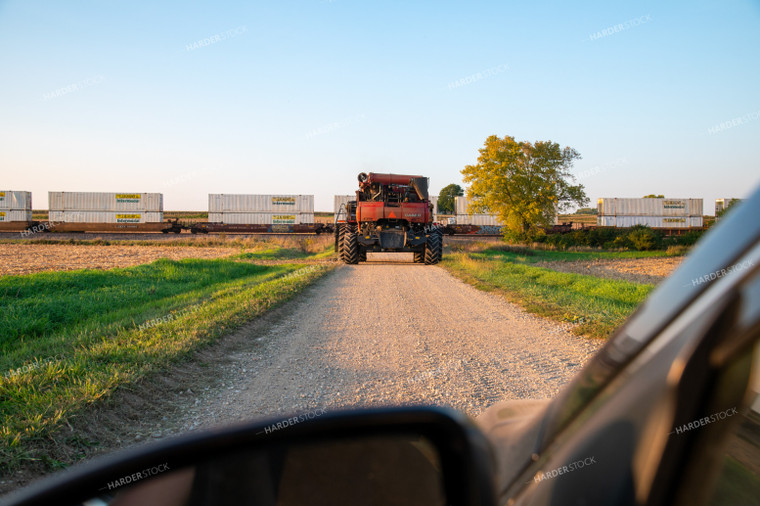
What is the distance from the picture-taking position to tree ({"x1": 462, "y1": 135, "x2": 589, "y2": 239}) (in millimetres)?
31188

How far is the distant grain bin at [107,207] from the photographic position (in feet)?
170

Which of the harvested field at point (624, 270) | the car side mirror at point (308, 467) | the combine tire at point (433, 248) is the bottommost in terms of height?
the harvested field at point (624, 270)

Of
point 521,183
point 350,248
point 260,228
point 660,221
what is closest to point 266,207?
point 260,228

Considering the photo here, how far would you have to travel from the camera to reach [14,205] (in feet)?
166

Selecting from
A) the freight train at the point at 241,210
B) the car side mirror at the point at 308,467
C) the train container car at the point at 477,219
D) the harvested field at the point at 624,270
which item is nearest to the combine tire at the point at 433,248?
the harvested field at the point at 624,270

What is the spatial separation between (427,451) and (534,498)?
0.22 meters

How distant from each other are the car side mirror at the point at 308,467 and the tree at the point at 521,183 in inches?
1215

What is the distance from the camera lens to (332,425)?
3.35ft

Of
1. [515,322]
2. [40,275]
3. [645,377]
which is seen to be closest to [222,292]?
[40,275]

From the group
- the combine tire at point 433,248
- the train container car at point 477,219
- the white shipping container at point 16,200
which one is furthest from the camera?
the train container car at point 477,219

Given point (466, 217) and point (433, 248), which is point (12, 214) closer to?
point (466, 217)

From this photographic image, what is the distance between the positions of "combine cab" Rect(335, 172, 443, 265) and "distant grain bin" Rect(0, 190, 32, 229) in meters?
45.1


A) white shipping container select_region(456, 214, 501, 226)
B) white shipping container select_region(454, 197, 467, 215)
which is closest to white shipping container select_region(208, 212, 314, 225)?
white shipping container select_region(454, 197, 467, 215)

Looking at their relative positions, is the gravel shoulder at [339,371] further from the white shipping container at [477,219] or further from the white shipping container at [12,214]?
the white shipping container at [12,214]
